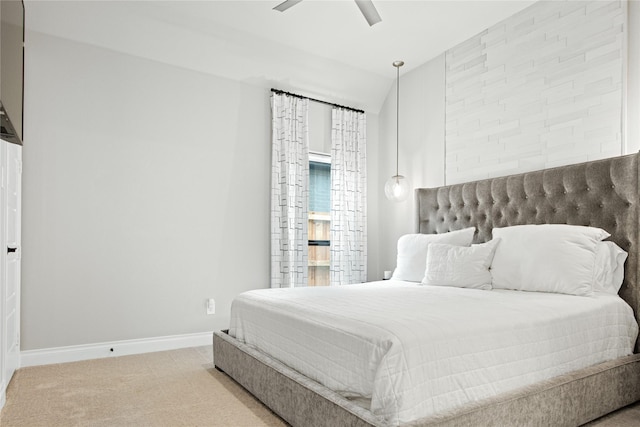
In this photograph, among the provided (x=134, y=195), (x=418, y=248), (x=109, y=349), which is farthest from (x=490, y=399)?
(x=134, y=195)

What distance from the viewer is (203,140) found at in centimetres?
410

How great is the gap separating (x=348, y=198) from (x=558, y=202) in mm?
2269

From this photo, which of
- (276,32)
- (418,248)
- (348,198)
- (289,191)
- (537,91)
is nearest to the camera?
(537,91)

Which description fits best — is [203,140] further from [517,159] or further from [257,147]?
[517,159]

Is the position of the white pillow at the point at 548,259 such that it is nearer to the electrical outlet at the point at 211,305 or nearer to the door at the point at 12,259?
the electrical outlet at the point at 211,305

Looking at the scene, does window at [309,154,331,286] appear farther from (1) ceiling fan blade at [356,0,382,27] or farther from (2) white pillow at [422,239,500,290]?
(1) ceiling fan blade at [356,0,382,27]

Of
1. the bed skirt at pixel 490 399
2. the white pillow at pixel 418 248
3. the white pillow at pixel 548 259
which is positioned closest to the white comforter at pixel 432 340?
the bed skirt at pixel 490 399

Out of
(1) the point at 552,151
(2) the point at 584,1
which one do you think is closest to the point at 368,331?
(1) the point at 552,151

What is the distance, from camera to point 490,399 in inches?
70.4

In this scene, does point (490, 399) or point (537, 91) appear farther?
point (537, 91)

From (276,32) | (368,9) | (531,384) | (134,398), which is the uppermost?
(276,32)

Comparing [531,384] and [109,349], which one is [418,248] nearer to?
[531,384]

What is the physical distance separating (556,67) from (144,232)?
146 inches

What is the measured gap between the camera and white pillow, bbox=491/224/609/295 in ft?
8.89
